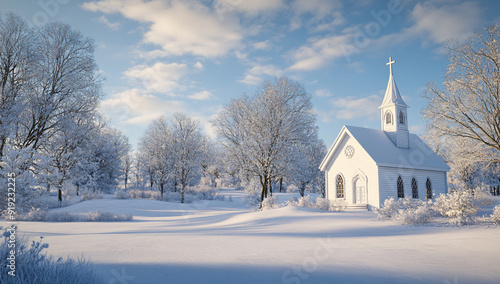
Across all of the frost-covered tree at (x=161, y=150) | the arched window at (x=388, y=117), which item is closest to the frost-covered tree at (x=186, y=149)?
the frost-covered tree at (x=161, y=150)

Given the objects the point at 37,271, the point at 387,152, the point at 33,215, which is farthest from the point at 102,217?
the point at 387,152

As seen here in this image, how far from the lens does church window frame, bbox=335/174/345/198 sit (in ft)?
81.5

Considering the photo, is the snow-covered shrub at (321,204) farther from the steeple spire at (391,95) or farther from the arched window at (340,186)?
the steeple spire at (391,95)

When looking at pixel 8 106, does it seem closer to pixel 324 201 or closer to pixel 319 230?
pixel 319 230

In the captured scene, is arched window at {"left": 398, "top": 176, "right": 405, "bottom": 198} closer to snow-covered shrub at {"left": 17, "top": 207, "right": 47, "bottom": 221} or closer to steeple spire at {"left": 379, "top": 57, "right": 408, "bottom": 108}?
steeple spire at {"left": 379, "top": 57, "right": 408, "bottom": 108}

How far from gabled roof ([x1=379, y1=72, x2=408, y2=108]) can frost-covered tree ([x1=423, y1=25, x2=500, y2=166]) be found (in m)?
6.27

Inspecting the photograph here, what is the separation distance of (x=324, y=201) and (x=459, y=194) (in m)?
7.66

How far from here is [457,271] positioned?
18.9ft

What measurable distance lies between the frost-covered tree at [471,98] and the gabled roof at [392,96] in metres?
6.27

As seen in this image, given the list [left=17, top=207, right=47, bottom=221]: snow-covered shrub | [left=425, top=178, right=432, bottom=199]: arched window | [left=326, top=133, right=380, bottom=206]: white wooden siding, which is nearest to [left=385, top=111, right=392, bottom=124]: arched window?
[left=326, top=133, right=380, bottom=206]: white wooden siding

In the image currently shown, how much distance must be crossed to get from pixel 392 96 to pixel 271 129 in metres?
10.6

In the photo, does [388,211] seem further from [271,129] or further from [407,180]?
[271,129]

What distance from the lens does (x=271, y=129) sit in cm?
2584

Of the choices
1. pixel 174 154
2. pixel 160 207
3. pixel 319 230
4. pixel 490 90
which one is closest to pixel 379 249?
pixel 319 230
